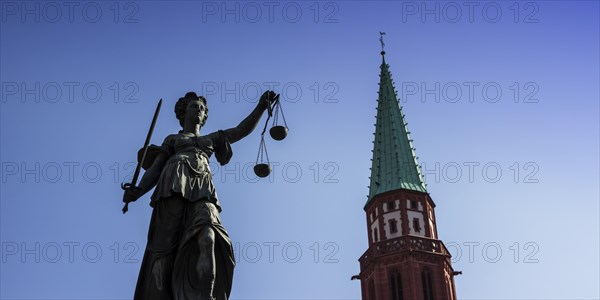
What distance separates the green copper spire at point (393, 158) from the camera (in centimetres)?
8238

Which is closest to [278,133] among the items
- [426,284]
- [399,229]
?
[426,284]

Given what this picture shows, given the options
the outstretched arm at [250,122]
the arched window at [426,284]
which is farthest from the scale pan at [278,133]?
the arched window at [426,284]

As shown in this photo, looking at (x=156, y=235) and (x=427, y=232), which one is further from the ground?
(x=427, y=232)

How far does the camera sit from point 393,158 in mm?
82500

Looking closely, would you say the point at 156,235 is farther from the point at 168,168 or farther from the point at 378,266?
the point at 378,266

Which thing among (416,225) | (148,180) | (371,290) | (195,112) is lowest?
(371,290)

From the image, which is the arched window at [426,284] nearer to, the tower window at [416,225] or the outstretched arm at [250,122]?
the tower window at [416,225]

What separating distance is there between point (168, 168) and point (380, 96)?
81584 mm

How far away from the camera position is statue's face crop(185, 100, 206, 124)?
920cm

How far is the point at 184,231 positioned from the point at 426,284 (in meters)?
70.9

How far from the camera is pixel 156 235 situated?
27.0 ft

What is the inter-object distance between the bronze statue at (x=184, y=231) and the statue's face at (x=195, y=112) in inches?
12.6

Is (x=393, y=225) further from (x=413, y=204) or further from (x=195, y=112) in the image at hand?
(x=195, y=112)

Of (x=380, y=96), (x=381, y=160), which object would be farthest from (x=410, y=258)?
(x=380, y=96)
